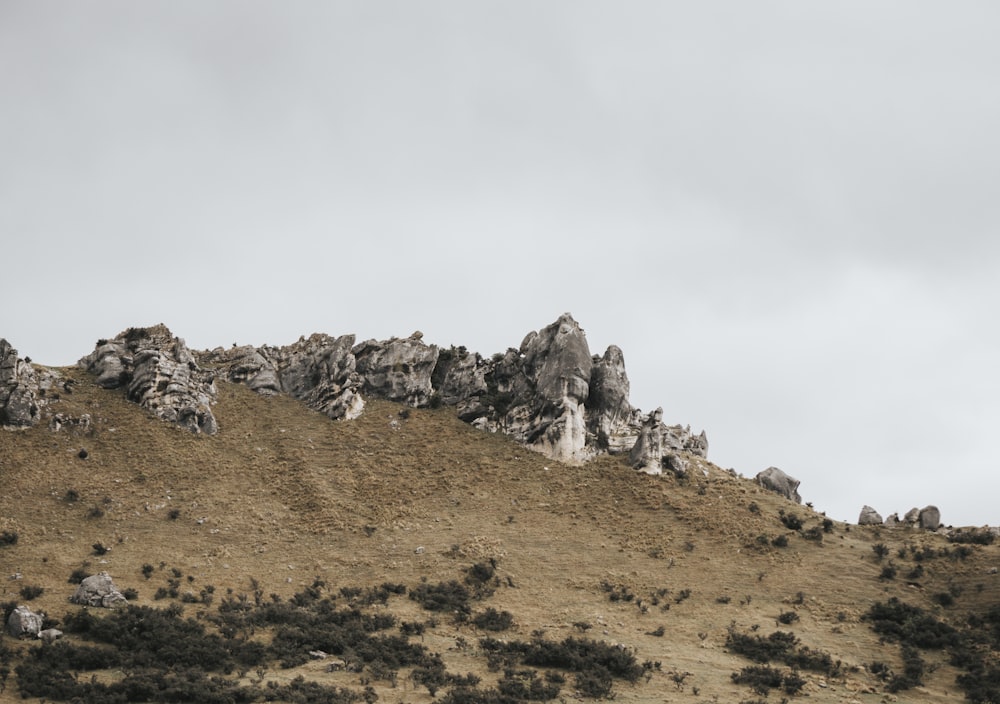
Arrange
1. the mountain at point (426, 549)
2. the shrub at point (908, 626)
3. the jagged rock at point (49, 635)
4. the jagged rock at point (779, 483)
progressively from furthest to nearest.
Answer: the jagged rock at point (779, 483)
the shrub at point (908, 626)
the mountain at point (426, 549)
the jagged rock at point (49, 635)

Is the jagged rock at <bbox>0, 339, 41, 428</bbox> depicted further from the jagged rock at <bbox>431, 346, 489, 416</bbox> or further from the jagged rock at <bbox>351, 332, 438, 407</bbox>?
the jagged rock at <bbox>431, 346, 489, 416</bbox>

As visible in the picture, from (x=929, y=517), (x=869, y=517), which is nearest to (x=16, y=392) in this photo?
(x=869, y=517)

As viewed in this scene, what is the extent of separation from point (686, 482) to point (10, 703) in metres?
58.1

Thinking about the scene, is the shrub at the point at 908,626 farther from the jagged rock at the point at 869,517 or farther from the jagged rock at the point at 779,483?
the jagged rock at the point at 779,483

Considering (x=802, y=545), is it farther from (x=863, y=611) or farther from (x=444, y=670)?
(x=444, y=670)

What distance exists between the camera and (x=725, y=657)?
51625mm

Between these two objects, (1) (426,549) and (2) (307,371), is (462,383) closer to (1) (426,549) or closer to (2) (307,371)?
(2) (307,371)

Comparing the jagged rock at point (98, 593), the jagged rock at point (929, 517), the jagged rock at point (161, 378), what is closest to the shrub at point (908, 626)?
the jagged rock at point (929, 517)

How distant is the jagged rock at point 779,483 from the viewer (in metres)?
87.5

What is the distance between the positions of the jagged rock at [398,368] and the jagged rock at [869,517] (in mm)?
46553

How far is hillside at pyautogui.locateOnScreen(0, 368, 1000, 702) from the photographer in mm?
50031

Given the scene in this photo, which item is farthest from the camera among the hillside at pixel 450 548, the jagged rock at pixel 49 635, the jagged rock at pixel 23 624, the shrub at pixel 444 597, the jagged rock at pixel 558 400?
the jagged rock at pixel 558 400

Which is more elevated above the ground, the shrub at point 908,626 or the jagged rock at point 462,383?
the jagged rock at point 462,383

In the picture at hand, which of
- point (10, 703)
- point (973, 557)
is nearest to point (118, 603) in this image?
point (10, 703)
